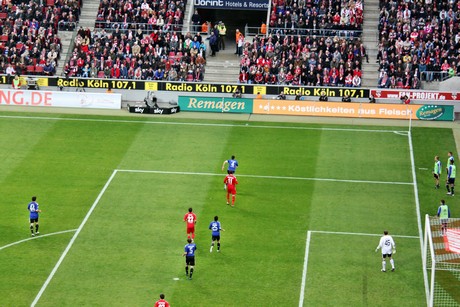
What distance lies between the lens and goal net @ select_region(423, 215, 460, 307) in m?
38.7

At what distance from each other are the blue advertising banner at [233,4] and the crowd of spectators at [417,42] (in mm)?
8957

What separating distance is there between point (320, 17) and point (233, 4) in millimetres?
7049

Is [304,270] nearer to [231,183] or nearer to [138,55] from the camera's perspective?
[231,183]

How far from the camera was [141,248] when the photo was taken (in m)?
43.3

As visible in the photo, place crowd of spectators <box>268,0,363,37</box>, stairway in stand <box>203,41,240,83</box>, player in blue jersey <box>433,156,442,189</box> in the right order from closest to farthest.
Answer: player in blue jersey <box>433,156,442,189</box>
stairway in stand <box>203,41,240,83</box>
crowd of spectators <box>268,0,363,37</box>

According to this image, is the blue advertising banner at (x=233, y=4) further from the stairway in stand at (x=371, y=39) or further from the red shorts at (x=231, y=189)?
the red shorts at (x=231, y=189)

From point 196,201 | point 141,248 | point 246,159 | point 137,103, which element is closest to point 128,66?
point 137,103

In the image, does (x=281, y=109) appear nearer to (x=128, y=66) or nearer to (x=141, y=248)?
(x=128, y=66)

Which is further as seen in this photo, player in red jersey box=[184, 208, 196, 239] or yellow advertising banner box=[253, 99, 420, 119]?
yellow advertising banner box=[253, 99, 420, 119]

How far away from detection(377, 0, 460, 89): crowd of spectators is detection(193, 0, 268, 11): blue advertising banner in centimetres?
896

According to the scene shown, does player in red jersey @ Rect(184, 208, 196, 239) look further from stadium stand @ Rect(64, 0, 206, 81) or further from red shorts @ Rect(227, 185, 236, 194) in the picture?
stadium stand @ Rect(64, 0, 206, 81)

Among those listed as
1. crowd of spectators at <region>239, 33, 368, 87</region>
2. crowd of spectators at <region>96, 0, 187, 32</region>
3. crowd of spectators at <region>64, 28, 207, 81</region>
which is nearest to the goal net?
crowd of spectators at <region>239, 33, 368, 87</region>

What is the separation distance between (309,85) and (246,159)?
1452 centimetres

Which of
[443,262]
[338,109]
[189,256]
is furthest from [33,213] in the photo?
[338,109]
